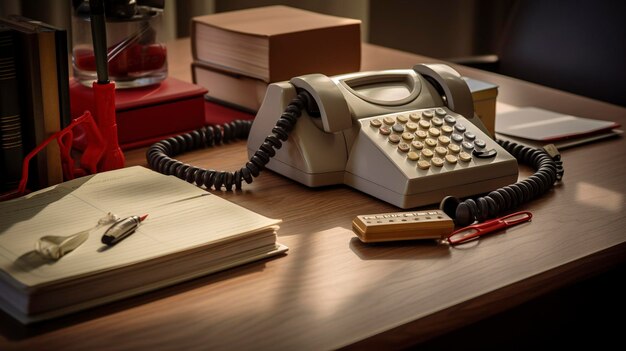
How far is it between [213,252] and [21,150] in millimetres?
359

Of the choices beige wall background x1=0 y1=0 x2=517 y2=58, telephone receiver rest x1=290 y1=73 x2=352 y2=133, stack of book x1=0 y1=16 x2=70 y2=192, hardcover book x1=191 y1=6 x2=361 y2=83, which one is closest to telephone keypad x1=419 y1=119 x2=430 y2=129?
telephone receiver rest x1=290 y1=73 x2=352 y2=133

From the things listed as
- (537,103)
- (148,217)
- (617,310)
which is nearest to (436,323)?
(148,217)

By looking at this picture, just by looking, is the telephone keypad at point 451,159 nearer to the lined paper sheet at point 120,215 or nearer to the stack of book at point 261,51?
the lined paper sheet at point 120,215

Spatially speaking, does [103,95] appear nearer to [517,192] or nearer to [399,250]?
[399,250]

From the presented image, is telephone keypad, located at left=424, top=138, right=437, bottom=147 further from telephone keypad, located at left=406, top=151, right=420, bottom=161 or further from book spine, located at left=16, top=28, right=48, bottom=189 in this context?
book spine, located at left=16, top=28, right=48, bottom=189

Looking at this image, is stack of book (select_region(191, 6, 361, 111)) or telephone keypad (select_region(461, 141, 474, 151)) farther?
stack of book (select_region(191, 6, 361, 111))

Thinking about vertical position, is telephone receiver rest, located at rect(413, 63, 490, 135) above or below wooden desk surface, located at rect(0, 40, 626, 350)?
above

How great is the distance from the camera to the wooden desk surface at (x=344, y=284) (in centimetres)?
77

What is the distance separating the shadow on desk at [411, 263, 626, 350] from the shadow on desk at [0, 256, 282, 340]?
25 centimetres

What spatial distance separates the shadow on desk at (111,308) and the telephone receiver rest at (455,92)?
44 cm

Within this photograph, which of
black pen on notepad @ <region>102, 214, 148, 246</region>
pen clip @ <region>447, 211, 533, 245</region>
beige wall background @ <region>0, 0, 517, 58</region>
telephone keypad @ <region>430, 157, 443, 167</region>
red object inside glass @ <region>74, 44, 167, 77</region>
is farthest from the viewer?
beige wall background @ <region>0, 0, 517, 58</region>

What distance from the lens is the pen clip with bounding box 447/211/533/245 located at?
996 mm

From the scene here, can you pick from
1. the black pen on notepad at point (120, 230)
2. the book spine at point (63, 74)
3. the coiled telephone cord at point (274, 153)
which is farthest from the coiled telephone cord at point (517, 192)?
the book spine at point (63, 74)

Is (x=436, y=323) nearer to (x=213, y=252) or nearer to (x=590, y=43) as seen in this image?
(x=213, y=252)
